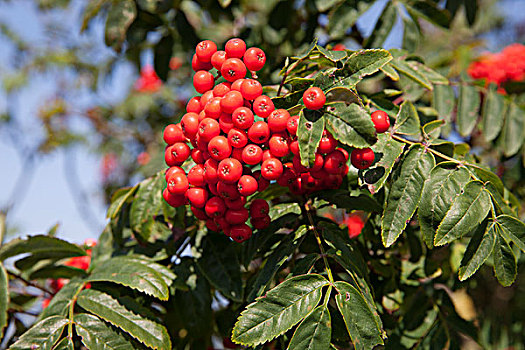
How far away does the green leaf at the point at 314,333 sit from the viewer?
1.01 m

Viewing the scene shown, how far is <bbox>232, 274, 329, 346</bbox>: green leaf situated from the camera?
1.03 meters

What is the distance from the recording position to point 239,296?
4.63ft

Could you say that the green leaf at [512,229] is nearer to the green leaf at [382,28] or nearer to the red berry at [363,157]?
the red berry at [363,157]

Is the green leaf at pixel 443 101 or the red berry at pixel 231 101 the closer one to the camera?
the red berry at pixel 231 101

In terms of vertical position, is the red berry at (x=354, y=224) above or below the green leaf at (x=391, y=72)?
below

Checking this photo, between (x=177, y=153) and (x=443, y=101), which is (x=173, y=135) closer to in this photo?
(x=177, y=153)

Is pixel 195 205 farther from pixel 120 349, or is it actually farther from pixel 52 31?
pixel 52 31

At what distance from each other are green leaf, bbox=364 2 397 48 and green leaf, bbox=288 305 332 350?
125 cm

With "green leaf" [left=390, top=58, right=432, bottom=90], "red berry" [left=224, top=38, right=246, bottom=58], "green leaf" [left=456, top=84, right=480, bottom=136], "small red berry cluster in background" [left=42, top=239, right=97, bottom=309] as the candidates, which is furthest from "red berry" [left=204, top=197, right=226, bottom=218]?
"green leaf" [left=456, top=84, right=480, bottom=136]

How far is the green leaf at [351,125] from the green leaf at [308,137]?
0.04 m

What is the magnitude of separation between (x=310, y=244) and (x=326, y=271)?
0.60 feet

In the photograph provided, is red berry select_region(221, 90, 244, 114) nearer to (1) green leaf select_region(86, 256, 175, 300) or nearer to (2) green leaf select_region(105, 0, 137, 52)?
(1) green leaf select_region(86, 256, 175, 300)

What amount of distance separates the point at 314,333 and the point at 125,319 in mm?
611

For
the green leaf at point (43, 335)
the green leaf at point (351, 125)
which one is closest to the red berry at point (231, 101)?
the green leaf at point (351, 125)
